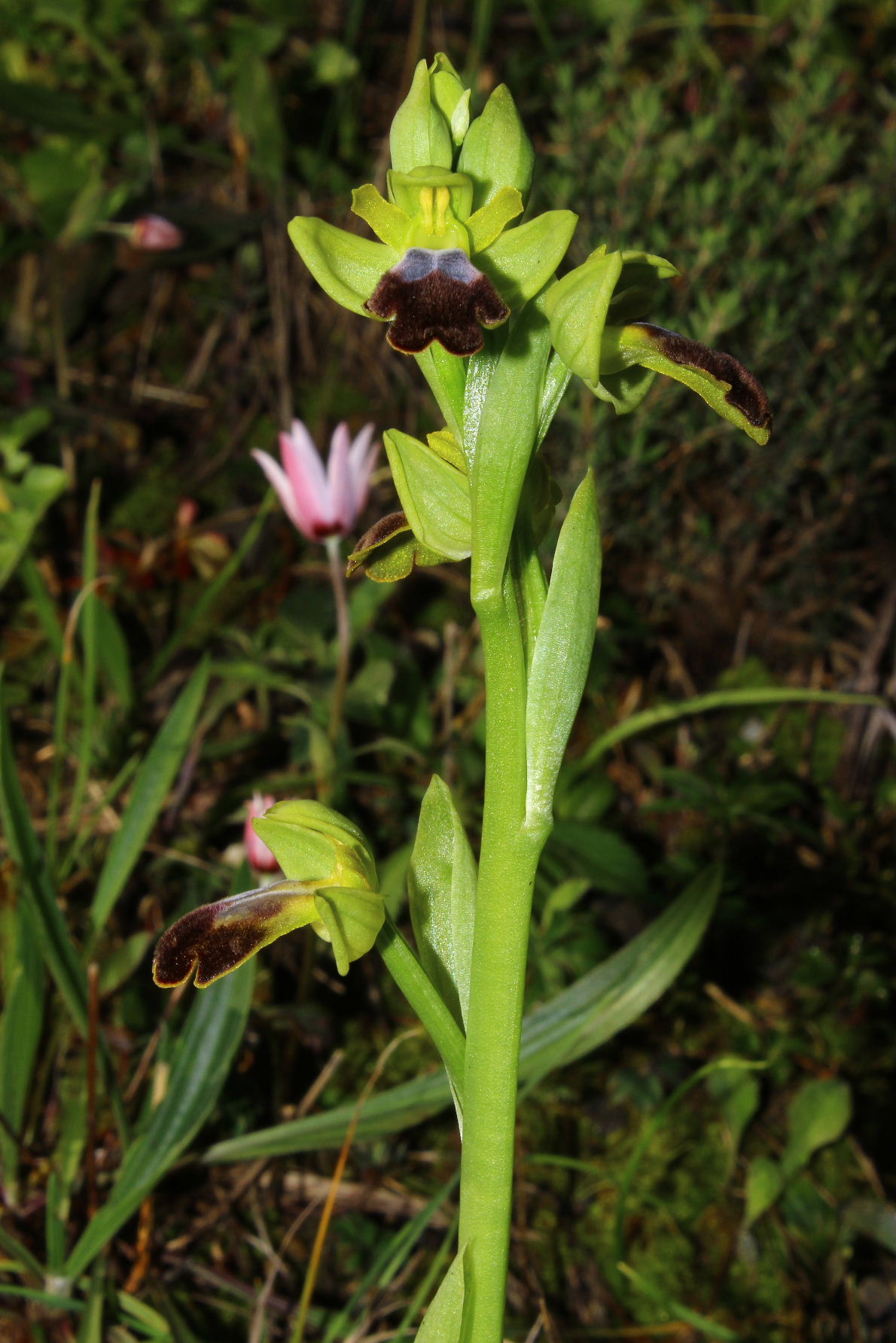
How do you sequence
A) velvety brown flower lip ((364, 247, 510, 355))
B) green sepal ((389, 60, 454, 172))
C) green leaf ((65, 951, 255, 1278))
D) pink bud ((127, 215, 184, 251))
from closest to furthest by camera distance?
velvety brown flower lip ((364, 247, 510, 355)), green sepal ((389, 60, 454, 172)), green leaf ((65, 951, 255, 1278)), pink bud ((127, 215, 184, 251))

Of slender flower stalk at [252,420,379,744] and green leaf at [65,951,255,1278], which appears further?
slender flower stalk at [252,420,379,744]

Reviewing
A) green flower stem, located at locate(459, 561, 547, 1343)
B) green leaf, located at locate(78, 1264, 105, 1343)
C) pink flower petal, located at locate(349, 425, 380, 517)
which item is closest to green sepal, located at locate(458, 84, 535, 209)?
green flower stem, located at locate(459, 561, 547, 1343)

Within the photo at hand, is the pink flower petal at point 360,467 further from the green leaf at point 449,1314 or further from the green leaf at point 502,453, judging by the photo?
the green leaf at point 449,1314

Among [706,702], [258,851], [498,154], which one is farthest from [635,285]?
[706,702]

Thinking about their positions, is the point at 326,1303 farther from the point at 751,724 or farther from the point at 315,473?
the point at 751,724

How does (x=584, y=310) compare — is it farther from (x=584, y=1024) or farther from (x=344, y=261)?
(x=584, y=1024)

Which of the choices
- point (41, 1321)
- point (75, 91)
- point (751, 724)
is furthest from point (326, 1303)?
point (75, 91)

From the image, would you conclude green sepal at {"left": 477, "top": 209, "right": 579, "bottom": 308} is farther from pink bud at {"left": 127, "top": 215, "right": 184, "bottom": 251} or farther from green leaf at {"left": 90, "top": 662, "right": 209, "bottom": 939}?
pink bud at {"left": 127, "top": 215, "right": 184, "bottom": 251}

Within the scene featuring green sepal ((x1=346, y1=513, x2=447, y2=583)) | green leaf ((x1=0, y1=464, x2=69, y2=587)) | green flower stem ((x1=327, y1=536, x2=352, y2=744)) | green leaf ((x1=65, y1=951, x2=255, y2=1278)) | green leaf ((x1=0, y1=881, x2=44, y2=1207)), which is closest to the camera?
green sepal ((x1=346, y1=513, x2=447, y2=583))
